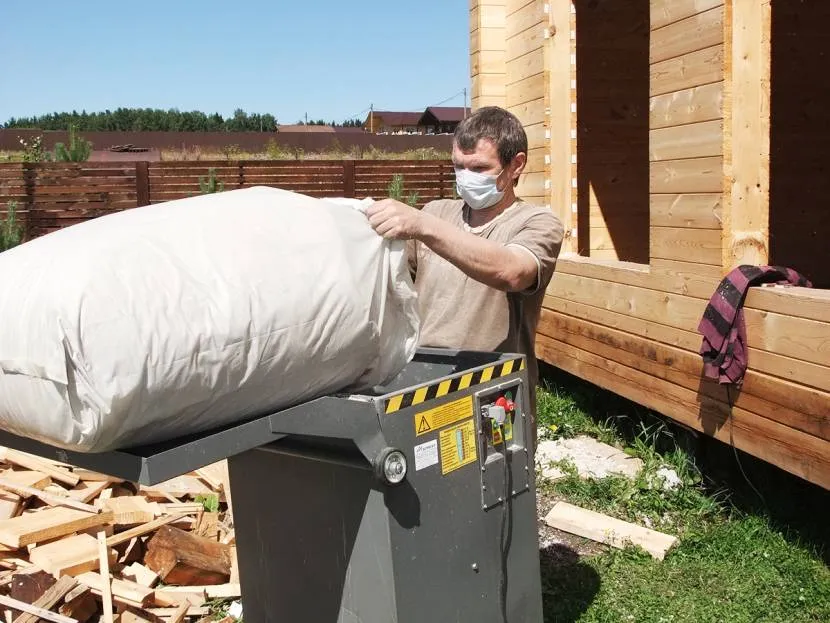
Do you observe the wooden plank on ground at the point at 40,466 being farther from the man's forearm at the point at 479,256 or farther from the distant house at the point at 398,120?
the distant house at the point at 398,120

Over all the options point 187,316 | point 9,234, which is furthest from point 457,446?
point 9,234

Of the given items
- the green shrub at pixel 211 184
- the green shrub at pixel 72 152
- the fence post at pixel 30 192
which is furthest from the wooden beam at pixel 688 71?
the green shrub at pixel 72 152

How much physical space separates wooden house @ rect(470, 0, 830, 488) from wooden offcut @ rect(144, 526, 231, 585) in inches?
111

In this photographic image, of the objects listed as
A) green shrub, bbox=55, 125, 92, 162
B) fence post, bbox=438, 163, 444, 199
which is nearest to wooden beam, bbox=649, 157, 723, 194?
fence post, bbox=438, 163, 444, 199

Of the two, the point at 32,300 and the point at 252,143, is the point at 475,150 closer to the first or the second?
the point at 32,300

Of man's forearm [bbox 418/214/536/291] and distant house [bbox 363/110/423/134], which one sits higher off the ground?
distant house [bbox 363/110/423/134]

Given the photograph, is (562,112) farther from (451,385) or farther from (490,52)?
(451,385)

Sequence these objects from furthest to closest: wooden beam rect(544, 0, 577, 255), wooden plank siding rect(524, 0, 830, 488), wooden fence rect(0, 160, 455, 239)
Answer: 1. wooden fence rect(0, 160, 455, 239)
2. wooden beam rect(544, 0, 577, 255)
3. wooden plank siding rect(524, 0, 830, 488)

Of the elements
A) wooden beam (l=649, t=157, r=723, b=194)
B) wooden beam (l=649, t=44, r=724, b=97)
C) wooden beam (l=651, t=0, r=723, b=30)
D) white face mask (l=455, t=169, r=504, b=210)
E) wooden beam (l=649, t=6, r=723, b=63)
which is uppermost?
wooden beam (l=651, t=0, r=723, b=30)

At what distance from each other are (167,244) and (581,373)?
5006mm

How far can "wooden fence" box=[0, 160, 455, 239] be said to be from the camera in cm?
1648

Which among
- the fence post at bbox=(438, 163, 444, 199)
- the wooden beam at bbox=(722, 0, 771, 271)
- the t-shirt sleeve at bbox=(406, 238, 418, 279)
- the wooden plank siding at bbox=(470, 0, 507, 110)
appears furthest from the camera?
the fence post at bbox=(438, 163, 444, 199)

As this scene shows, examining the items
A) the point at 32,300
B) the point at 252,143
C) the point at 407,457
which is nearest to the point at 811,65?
the point at 407,457

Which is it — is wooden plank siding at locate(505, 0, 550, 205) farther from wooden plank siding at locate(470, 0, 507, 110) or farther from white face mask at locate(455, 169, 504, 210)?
white face mask at locate(455, 169, 504, 210)
